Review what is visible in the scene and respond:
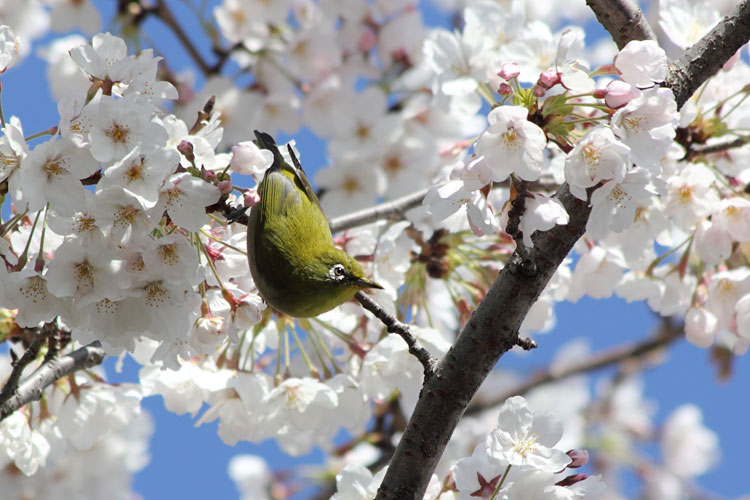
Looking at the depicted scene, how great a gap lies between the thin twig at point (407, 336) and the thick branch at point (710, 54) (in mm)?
1043

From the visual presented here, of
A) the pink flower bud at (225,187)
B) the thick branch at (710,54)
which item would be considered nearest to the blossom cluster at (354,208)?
the pink flower bud at (225,187)

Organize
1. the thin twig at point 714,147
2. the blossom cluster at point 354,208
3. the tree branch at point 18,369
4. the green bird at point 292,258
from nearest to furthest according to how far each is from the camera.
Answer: the blossom cluster at point 354,208, the tree branch at point 18,369, the green bird at point 292,258, the thin twig at point 714,147

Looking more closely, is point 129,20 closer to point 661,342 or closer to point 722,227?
point 722,227

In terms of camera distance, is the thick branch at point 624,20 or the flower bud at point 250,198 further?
the thick branch at point 624,20

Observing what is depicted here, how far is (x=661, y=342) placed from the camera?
5.76 meters

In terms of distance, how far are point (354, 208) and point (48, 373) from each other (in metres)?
2.90

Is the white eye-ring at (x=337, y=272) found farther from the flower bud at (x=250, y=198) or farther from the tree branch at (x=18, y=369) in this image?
the tree branch at (x=18, y=369)

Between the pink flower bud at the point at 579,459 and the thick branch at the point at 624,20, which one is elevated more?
the thick branch at the point at 624,20

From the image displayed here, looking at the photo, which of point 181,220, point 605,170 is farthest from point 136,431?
point 605,170

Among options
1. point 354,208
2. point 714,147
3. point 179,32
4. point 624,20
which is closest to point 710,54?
point 624,20

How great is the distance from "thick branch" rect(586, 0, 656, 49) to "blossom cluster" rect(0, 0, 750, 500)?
0.55ft

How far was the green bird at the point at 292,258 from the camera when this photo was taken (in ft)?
8.86

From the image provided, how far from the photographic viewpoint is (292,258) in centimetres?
279

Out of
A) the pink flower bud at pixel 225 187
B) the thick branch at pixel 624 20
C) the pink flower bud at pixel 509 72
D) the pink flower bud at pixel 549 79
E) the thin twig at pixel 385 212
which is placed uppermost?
the pink flower bud at pixel 225 187
